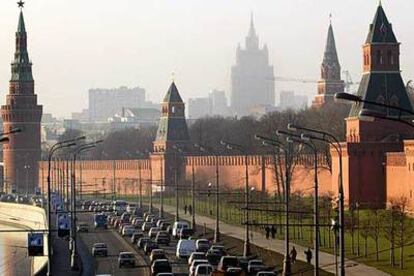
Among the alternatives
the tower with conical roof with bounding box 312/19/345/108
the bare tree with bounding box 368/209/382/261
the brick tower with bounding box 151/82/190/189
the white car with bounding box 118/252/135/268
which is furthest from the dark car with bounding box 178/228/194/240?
the tower with conical roof with bounding box 312/19/345/108

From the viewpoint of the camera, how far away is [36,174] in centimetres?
14725

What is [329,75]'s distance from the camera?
163125 millimetres

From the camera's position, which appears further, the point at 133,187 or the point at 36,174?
the point at 36,174

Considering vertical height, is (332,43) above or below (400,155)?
above

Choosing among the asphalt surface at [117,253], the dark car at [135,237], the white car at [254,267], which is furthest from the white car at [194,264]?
the dark car at [135,237]

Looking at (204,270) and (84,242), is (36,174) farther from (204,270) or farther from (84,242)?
(204,270)

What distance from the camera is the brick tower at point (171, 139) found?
128m

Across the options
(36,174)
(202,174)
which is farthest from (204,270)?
(36,174)

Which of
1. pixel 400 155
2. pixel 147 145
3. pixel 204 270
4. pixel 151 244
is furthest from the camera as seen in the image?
pixel 147 145

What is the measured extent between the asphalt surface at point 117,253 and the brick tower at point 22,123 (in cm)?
5744

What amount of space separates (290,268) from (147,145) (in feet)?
451

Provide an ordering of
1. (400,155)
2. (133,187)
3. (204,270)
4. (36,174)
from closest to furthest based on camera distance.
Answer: (204,270), (400,155), (133,187), (36,174)

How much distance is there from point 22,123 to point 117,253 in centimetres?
8784

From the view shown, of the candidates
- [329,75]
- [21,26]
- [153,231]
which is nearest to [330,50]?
[329,75]
